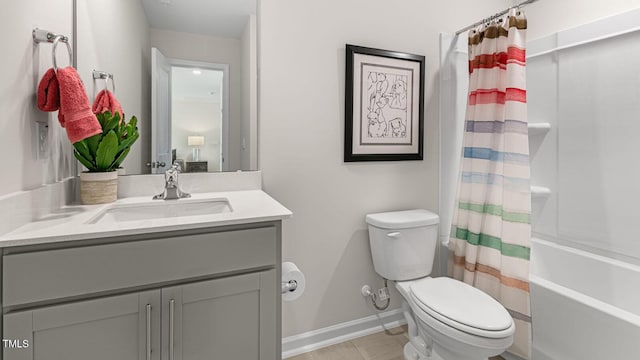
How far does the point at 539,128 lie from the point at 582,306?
117cm

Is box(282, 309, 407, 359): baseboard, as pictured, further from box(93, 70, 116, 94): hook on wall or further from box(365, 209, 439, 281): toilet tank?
box(93, 70, 116, 94): hook on wall

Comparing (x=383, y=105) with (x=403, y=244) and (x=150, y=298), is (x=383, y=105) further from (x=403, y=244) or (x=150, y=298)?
(x=150, y=298)

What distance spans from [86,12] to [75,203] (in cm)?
84

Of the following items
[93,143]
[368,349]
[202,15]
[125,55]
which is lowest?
[368,349]

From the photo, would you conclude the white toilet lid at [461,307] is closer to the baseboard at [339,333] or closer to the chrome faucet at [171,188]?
the baseboard at [339,333]

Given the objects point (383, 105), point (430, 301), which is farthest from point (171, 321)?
point (383, 105)

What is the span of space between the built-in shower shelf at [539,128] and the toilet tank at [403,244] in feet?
3.17

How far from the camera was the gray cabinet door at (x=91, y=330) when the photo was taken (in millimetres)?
866

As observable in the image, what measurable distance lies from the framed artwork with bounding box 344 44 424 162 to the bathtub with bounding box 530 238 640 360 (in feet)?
3.51

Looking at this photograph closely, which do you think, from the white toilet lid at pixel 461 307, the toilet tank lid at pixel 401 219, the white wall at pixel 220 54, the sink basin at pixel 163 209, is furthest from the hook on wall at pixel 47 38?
the white toilet lid at pixel 461 307

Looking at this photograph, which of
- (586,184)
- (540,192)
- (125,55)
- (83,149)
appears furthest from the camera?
(540,192)

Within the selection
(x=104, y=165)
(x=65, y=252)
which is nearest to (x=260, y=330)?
(x=65, y=252)

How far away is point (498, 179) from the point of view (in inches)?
68.4

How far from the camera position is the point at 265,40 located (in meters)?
1.68
